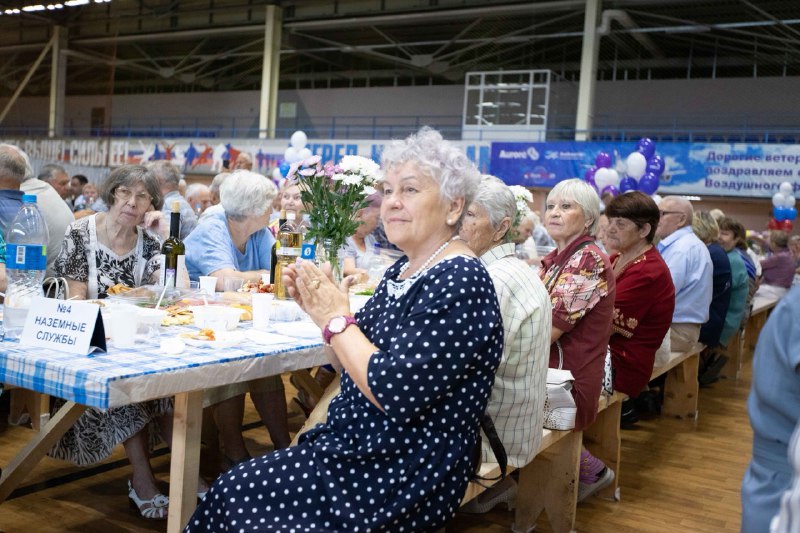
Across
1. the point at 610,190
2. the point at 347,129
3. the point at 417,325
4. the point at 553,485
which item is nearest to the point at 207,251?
the point at 553,485

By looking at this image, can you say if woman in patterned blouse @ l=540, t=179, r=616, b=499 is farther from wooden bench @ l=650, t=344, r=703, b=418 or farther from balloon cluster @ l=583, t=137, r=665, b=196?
balloon cluster @ l=583, t=137, r=665, b=196

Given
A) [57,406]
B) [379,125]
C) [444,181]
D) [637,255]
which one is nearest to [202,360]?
[444,181]

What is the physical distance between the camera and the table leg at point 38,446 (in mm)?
2303

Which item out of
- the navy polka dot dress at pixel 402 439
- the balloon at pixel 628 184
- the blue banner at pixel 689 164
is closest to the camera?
the navy polka dot dress at pixel 402 439

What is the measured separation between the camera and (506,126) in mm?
14820

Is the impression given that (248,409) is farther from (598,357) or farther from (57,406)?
(598,357)

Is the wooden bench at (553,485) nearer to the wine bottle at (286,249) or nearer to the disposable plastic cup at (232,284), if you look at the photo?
the wine bottle at (286,249)

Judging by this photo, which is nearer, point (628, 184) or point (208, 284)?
point (208, 284)

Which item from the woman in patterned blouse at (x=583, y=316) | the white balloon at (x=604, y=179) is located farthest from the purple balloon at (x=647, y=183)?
the woman in patterned blouse at (x=583, y=316)

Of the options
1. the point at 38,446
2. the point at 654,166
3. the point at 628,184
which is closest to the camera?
the point at 38,446

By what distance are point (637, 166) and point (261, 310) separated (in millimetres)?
6258

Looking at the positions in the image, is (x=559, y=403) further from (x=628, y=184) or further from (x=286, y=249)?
(x=628, y=184)

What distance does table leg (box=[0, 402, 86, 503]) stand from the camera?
2303mm

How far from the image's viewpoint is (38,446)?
2.32 m
